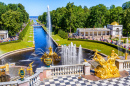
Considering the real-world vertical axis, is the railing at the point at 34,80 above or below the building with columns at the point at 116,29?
below

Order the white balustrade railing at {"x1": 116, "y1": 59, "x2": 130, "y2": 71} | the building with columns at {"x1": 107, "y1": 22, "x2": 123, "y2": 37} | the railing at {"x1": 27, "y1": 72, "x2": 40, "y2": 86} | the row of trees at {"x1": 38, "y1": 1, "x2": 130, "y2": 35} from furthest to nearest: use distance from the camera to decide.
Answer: the row of trees at {"x1": 38, "y1": 1, "x2": 130, "y2": 35}
the building with columns at {"x1": 107, "y1": 22, "x2": 123, "y2": 37}
the white balustrade railing at {"x1": 116, "y1": 59, "x2": 130, "y2": 71}
the railing at {"x1": 27, "y1": 72, "x2": 40, "y2": 86}

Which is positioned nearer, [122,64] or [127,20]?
[122,64]

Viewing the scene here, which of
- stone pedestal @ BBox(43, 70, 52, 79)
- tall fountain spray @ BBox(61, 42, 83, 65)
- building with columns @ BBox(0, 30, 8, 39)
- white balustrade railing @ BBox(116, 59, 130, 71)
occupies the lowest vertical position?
tall fountain spray @ BBox(61, 42, 83, 65)

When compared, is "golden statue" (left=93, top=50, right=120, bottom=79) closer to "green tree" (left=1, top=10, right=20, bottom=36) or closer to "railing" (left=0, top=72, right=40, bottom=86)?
"railing" (left=0, top=72, right=40, bottom=86)

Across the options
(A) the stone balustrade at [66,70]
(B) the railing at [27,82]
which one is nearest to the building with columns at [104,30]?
(A) the stone balustrade at [66,70]

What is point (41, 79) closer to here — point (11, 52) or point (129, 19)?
point (11, 52)

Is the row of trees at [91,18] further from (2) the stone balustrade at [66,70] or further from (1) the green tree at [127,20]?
(2) the stone balustrade at [66,70]

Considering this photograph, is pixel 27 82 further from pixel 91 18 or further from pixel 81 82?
pixel 91 18

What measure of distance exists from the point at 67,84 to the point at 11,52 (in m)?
29.5

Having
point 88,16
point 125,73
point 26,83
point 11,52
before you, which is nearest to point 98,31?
point 88,16

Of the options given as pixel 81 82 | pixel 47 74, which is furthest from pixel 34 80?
pixel 81 82

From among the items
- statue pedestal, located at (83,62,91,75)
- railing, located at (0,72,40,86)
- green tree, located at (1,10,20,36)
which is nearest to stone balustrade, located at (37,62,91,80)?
statue pedestal, located at (83,62,91,75)

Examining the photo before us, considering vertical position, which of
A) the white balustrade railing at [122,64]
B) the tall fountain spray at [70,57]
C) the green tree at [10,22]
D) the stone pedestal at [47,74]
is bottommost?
the tall fountain spray at [70,57]

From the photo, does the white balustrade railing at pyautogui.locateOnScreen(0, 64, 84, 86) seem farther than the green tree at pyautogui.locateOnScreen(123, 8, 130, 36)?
No
